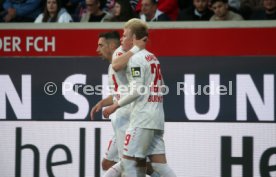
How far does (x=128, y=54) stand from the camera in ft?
24.4

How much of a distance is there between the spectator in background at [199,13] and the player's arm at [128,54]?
1917 millimetres

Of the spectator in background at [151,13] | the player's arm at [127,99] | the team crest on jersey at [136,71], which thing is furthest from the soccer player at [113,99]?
the spectator in background at [151,13]

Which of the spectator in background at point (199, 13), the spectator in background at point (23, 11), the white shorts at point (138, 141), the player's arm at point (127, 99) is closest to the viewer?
the player's arm at point (127, 99)

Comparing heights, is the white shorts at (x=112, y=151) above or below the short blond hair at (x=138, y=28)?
below

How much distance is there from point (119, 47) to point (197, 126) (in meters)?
1.34

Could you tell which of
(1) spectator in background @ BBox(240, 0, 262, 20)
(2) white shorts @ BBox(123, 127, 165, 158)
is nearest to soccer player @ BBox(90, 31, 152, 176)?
(2) white shorts @ BBox(123, 127, 165, 158)

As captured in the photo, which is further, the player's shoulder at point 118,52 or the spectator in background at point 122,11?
the spectator in background at point 122,11

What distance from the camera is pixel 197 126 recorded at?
875 cm

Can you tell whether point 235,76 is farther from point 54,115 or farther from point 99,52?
point 54,115

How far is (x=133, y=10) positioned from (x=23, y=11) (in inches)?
59.1

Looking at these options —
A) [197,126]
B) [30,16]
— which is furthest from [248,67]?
[30,16]

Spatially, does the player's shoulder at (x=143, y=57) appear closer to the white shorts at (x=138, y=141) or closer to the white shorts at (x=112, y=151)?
the white shorts at (x=138, y=141)

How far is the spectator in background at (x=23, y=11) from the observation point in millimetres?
10031

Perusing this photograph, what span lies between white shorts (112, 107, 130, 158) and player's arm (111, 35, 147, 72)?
653 mm
